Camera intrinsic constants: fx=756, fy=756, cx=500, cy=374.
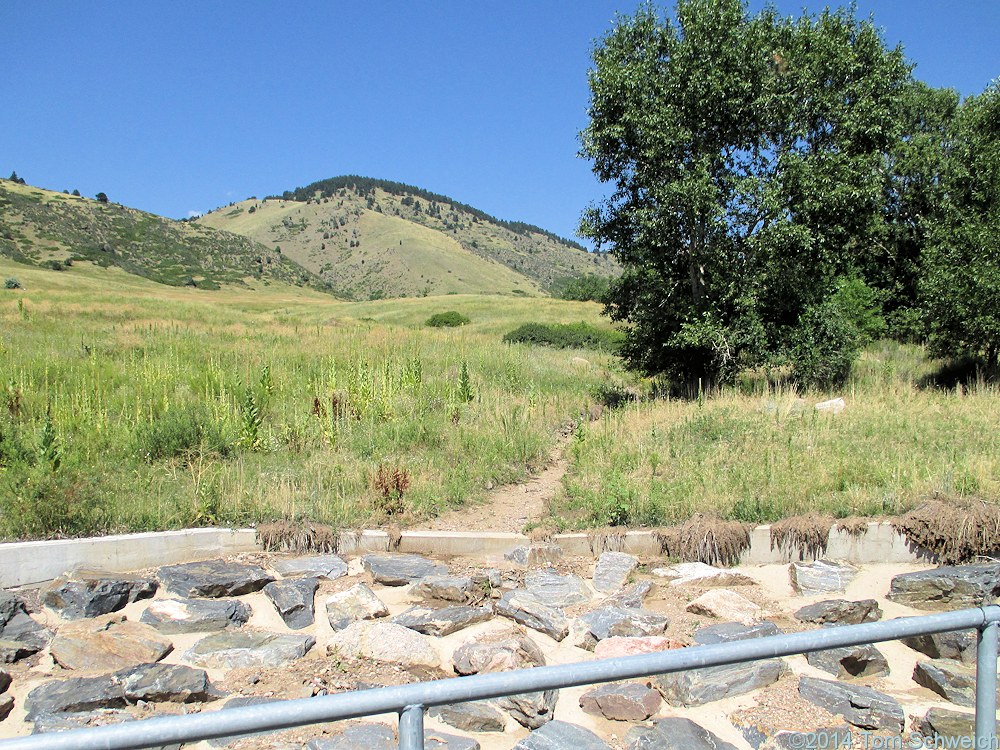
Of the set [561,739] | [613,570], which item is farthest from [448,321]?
[561,739]

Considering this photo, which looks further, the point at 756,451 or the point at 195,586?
the point at 756,451

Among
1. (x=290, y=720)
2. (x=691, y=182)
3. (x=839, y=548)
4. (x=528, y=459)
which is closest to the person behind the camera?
(x=290, y=720)

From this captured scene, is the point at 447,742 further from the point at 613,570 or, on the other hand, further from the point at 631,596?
the point at 613,570

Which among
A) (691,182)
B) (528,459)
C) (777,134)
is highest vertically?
(777,134)

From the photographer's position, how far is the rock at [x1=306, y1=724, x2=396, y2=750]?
4195 mm

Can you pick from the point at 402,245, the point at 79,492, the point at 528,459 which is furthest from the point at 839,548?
the point at 402,245

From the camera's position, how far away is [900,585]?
6688 millimetres

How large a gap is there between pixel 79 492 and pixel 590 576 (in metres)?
5.23

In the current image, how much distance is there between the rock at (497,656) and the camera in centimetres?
546

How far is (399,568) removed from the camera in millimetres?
7473

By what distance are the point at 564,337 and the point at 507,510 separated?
815 inches

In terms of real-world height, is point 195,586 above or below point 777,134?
below

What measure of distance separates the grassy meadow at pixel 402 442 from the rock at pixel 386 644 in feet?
8.18

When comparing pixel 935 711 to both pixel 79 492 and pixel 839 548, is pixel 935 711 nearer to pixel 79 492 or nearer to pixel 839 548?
pixel 839 548
